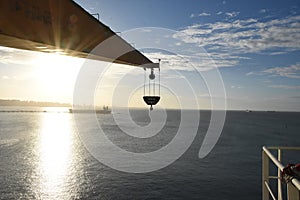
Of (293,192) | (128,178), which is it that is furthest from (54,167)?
(293,192)

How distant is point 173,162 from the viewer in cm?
4722

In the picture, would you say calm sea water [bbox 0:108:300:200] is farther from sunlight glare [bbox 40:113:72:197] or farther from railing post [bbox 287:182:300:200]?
railing post [bbox 287:182:300:200]

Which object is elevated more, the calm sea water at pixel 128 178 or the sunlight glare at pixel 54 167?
the calm sea water at pixel 128 178

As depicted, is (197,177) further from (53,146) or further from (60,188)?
(53,146)

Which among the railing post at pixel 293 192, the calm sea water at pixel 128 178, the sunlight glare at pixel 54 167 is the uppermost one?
the railing post at pixel 293 192

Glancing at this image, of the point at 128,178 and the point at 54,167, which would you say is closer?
the point at 128,178

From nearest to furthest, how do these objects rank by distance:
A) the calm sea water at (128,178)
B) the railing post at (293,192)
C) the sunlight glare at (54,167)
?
the railing post at (293,192) < the calm sea water at (128,178) < the sunlight glare at (54,167)

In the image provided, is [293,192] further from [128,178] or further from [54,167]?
[54,167]

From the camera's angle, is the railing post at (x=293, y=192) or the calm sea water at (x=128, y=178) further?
the calm sea water at (x=128, y=178)

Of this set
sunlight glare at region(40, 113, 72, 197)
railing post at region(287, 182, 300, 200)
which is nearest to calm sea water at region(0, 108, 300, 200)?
sunlight glare at region(40, 113, 72, 197)

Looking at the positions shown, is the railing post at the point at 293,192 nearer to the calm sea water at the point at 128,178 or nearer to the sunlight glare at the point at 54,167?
the calm sea water at the point at 128,178

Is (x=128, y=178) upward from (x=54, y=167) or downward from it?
upward

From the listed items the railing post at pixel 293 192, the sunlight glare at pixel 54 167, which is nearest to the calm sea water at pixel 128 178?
the sunlight glare at pixel 54 167

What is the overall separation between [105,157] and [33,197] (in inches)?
872
